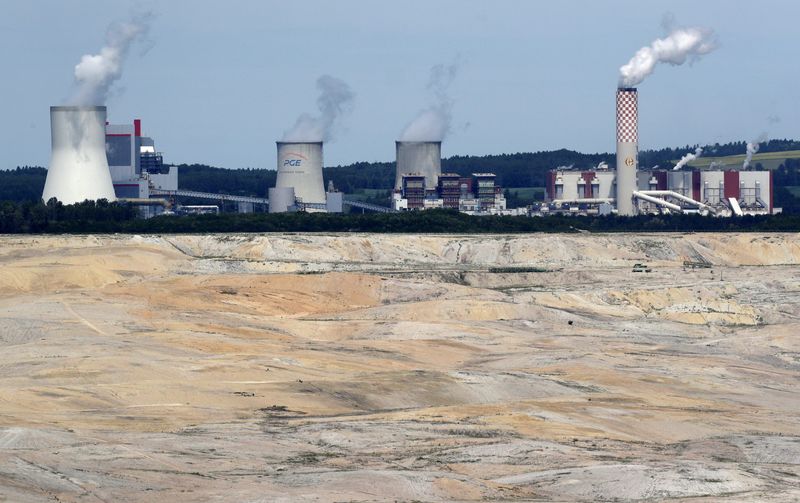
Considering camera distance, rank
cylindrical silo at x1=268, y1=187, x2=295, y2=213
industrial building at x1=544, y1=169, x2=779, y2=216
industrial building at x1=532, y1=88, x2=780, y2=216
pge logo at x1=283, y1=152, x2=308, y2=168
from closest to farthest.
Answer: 1. cylindrical silo at x1=268, y1=187, x2=295, y2=213
2. pge logo at x1=283, y1=152, x2=308, y2=168
3. industrial building at x1=532, y1=88, x2=780, y2=216
4. industrial building at x1=544, y1=169, x2=779, y2=216

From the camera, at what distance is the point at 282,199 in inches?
6019

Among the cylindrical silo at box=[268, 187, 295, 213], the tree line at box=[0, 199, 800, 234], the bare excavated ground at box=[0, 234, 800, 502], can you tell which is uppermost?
the cylindrical silo at box=[268, 187, 295, 213]

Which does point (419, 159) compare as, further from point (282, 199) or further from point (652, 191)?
point (652, 191)

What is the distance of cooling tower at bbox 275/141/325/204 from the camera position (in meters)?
153

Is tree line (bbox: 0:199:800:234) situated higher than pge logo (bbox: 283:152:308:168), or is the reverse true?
pge logo (bbox: 283:152:308:168)

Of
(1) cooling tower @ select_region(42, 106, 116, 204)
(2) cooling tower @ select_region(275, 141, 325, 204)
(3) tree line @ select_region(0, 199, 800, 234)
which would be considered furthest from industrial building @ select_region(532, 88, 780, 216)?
(1) cooling tower @ select_region(42, 106, 116, 204)

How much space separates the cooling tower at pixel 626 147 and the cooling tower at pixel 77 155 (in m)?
52.6

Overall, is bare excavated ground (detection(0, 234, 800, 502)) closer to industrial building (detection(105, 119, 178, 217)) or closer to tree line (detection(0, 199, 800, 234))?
tree line (detection(0, 199, 800, 234))

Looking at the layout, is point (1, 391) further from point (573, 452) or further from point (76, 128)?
point (76, 128)

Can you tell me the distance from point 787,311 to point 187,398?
1737 inches

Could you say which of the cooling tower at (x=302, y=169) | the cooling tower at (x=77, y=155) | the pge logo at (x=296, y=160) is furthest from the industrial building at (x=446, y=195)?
the cooling tower at (x=77, y=155)

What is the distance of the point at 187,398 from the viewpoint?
53750mm

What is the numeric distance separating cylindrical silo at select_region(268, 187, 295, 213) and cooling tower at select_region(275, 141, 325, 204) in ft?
4.17

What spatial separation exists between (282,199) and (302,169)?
11.3 feet
